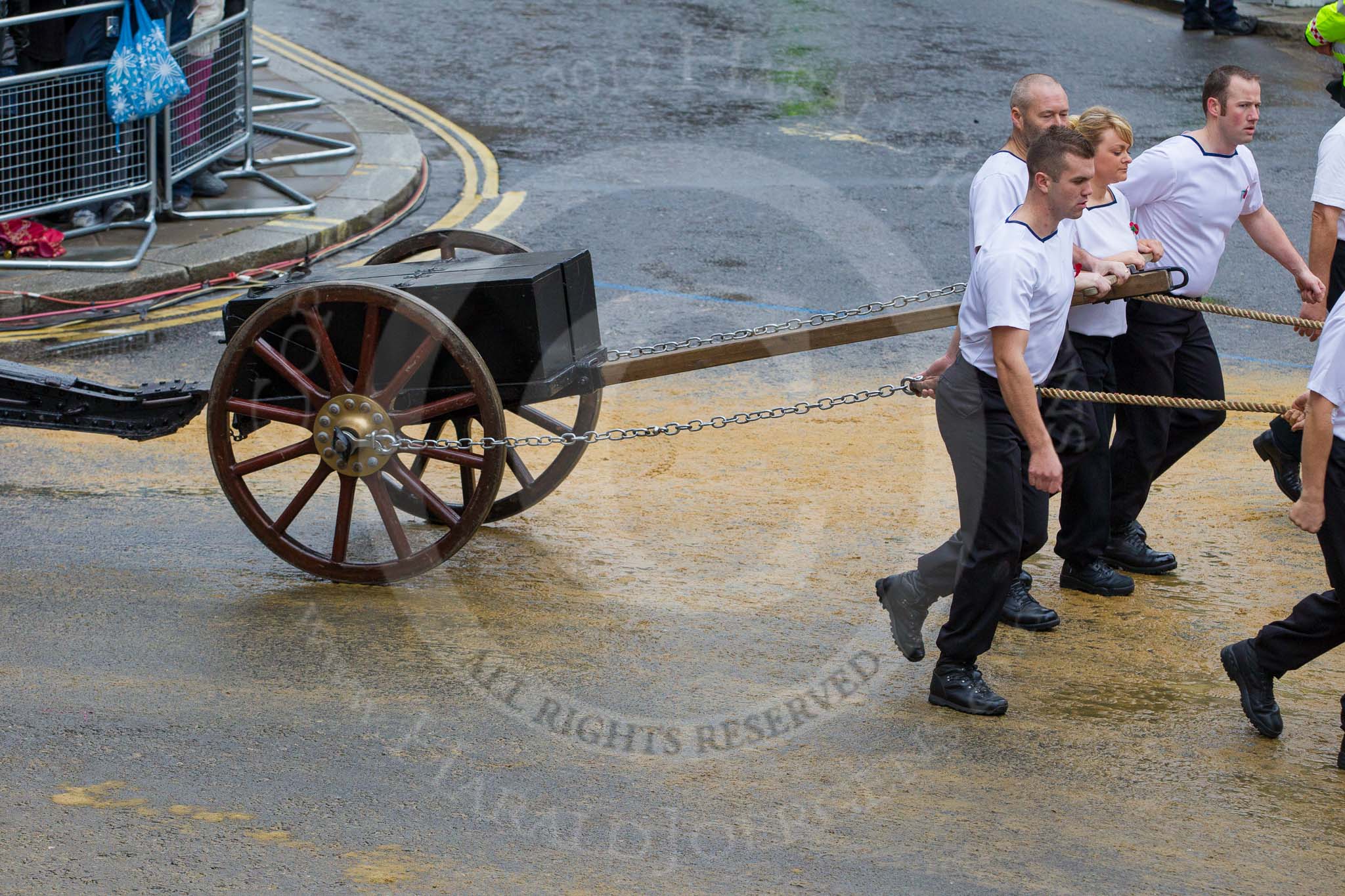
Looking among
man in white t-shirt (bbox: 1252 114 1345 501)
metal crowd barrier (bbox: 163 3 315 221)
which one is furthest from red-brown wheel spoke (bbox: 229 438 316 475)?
metal crowd barrier (bbox: 163 3 315 221)

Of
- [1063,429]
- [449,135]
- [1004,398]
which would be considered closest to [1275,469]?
[1063,429]

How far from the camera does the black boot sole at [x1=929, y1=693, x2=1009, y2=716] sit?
4.97 meters

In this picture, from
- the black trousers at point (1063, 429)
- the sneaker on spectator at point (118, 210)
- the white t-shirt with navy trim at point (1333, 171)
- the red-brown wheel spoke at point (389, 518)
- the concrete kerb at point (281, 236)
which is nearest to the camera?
the black trousers at point (1063, 429)

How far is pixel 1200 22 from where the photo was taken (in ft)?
54.3

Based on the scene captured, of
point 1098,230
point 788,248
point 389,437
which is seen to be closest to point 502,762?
point 389,437

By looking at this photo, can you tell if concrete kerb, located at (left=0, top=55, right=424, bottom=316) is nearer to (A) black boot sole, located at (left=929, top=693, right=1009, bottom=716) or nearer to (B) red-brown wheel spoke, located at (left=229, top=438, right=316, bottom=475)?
(B) red-brown wheel spoke, located at (left=229, top=438, right=316, bottom=475)

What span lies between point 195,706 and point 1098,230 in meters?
3.65

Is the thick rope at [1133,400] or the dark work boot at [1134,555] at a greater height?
the thick rope at [1133,400]

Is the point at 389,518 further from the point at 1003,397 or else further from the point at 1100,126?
the point at 1100,126

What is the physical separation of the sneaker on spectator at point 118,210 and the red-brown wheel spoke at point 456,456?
5428mm

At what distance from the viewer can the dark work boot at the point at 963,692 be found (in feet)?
16.3

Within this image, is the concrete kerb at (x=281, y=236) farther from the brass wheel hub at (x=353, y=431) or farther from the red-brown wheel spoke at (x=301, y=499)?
the brass wheel hub at (x=353, y=431)

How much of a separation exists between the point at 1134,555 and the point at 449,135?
26.1 ft

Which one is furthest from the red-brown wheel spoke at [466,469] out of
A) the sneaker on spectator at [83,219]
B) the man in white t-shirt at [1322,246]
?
the sneaker on spectator at [83,219]
